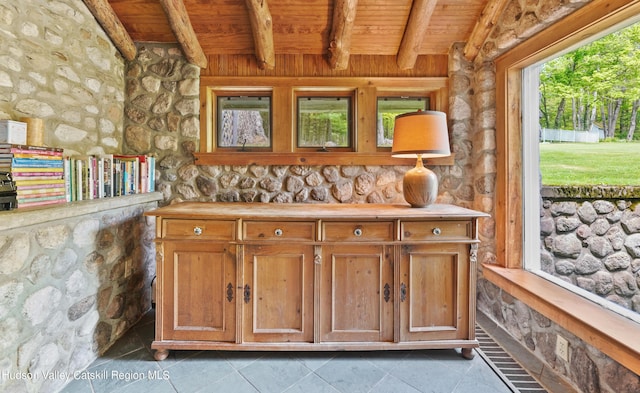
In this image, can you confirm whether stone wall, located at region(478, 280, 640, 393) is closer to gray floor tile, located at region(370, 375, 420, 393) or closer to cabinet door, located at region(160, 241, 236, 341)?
gray floor tile, located at region(370, 375, 420, 393)

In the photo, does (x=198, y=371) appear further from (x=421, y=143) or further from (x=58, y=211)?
(x=421, y=143)

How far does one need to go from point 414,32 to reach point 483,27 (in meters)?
0.53

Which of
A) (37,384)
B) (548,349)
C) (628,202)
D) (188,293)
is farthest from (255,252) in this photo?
(628,202)

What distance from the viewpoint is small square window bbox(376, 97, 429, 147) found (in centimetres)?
253

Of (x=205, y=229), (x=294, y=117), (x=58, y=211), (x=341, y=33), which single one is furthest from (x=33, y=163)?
(x=341, y=33)

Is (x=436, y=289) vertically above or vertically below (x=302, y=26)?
below

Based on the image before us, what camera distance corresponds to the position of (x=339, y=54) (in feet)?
7.35

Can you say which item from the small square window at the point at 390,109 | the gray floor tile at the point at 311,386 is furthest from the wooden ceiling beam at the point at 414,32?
the gray floor tile at the point at 311,386

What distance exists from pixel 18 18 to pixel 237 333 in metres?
2.12

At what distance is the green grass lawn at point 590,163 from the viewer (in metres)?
1.53

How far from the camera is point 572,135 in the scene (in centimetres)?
187

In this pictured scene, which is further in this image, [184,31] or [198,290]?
[184,31]

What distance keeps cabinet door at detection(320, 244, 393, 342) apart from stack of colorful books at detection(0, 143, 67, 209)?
5.03ft

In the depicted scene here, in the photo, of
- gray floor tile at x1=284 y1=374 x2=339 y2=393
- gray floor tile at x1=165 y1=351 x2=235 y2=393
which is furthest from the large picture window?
gray floor tile at x1=165 y1=351 x2=235 y2=393
